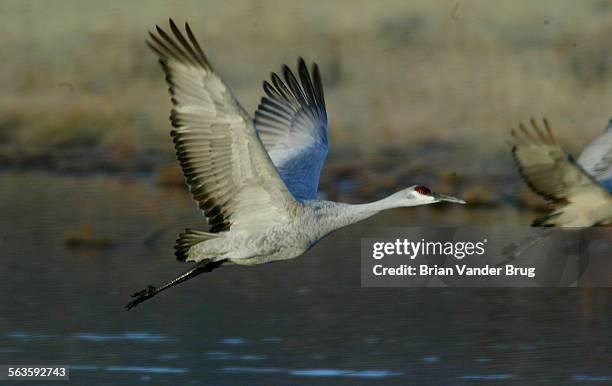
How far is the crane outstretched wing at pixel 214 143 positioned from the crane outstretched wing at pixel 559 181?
1999mm

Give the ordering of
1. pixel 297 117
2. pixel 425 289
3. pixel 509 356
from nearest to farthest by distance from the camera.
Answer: pixel 509 356
pixel 297 117
pixel 425 289

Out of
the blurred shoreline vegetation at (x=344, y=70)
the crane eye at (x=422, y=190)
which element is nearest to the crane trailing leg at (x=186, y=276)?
the crane eye at (x=422, y=190)

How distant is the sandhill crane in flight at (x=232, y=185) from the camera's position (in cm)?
971

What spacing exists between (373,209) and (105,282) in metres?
2.98

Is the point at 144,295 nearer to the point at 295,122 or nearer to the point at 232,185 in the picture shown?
the point at 232,185

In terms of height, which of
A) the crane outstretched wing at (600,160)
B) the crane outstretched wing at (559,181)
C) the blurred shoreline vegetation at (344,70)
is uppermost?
the blurred shoreline vegetation at (344,70)

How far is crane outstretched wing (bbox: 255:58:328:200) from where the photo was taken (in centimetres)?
1135

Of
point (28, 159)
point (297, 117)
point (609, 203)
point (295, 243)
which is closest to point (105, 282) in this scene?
point (297, 117)

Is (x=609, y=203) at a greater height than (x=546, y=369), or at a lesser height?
greater

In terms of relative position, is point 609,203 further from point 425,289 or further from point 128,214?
point 128,214

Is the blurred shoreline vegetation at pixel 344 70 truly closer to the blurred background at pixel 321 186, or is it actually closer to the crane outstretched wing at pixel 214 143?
the blurred background at pixel 321 186

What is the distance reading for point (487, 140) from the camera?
17906 mm

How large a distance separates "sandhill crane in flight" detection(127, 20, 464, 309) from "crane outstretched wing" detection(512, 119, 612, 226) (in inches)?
47.3

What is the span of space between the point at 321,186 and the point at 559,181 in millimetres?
4831
